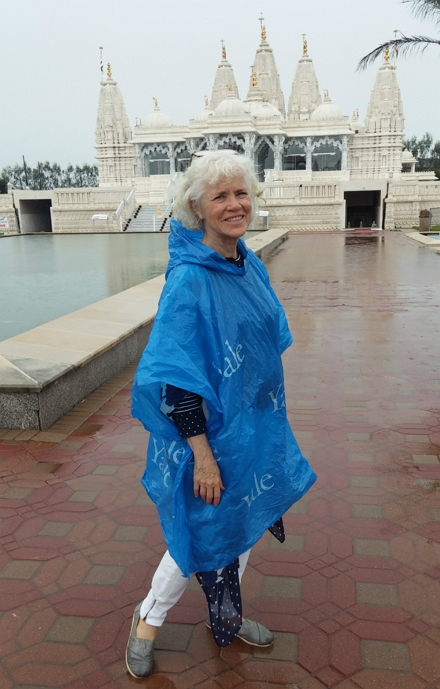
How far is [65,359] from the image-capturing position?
459 cm

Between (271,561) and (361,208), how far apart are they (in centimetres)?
4038

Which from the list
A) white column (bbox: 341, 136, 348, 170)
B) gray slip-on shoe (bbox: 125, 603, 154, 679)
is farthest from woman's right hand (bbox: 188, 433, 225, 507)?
white column (bbox: 341, 136, 348, 170)

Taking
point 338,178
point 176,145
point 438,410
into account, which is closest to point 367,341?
point 438,410

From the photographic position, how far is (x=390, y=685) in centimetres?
200

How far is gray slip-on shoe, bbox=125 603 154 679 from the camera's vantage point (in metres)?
2.06

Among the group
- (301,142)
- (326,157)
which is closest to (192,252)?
(301,142)

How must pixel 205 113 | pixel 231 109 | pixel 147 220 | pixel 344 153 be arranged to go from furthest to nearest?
pixel 205 113 < pixel 344 153 < pixel 231 109 < pixel 147 220

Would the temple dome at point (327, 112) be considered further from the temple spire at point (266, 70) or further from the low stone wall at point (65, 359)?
the low stone wall at point (65, 359)

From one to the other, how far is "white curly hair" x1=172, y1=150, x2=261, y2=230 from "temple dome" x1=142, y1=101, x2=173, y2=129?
49.0 meters

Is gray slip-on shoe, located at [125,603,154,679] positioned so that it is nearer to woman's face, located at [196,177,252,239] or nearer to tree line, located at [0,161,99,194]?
woman's face, located at [196,177,252,239]

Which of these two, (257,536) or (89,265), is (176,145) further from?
(257,536)

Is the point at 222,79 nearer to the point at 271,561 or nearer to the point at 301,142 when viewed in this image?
the point at 301,142

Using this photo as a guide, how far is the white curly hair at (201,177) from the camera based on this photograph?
1959mm

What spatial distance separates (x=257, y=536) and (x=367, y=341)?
5008 mm
